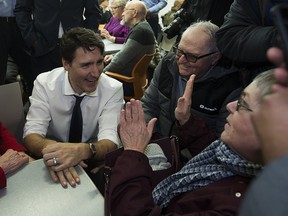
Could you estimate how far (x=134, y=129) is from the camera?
49.3 inches

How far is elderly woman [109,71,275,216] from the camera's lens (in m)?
0.99

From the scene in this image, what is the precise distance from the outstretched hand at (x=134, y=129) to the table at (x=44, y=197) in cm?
22

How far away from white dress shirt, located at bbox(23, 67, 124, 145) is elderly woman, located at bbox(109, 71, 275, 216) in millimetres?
618

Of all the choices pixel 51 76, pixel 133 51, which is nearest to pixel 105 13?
pixel 133 51

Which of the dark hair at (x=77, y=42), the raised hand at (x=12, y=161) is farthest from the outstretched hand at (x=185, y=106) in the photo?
the raised hand at (x=12, y=161)

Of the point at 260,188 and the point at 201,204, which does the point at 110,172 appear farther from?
the point at 260,188

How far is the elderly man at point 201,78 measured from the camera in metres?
1.75

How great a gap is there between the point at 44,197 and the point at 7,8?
2.06 meters

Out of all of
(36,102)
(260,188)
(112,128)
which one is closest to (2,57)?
(36,102)

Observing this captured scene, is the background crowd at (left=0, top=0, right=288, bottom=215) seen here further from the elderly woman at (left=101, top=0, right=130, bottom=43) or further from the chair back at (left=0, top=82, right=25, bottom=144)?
the elderly woman at (left=101, top=0, right=130, bottom=43)

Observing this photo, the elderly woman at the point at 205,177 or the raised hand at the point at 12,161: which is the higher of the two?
the elderly woman at the point at 205,177

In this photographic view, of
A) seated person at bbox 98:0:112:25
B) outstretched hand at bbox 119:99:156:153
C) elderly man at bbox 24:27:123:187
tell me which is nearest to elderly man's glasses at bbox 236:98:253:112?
outstretched hand at bbox 119:99:156:153

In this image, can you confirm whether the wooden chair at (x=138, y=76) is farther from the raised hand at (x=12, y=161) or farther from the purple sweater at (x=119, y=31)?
the raised hand at (x=12, y=161)

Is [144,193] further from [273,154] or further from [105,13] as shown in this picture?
[105,13]
